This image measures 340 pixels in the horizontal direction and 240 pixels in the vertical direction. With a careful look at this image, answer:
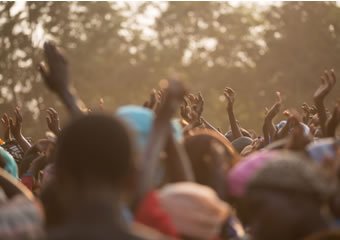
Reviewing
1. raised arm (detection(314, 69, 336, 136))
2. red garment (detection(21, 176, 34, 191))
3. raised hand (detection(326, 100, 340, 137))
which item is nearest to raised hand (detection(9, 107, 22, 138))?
red garment (detection(21, 176, 34, 191))

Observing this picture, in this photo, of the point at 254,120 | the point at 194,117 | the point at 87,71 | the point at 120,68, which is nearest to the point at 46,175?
the point at 194,117

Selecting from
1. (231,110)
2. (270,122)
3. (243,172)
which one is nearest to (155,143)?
(243,172)

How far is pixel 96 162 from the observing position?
481 centimetres

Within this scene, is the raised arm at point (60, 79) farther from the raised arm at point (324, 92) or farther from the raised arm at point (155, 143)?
the raised arm at point (324, 92)

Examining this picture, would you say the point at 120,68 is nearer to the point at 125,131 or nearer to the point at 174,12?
the point at 174,12

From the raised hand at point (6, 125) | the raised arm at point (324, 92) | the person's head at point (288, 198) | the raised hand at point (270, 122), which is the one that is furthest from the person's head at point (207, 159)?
the raised hand at point (6, 125)

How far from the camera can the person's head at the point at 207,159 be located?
6.55 m

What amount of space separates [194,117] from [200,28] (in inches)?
2756

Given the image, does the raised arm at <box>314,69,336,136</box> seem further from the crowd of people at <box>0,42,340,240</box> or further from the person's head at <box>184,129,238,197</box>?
the person's head at <box>184,129,238,197</box>

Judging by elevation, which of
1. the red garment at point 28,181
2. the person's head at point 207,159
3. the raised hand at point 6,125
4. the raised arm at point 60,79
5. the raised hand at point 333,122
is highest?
the raised arm at point 60,79

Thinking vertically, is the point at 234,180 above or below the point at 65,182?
below

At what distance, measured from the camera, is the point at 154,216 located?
5.91 metres

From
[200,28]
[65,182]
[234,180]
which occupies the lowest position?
[200,28]

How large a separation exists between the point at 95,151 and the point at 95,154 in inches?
0.5
